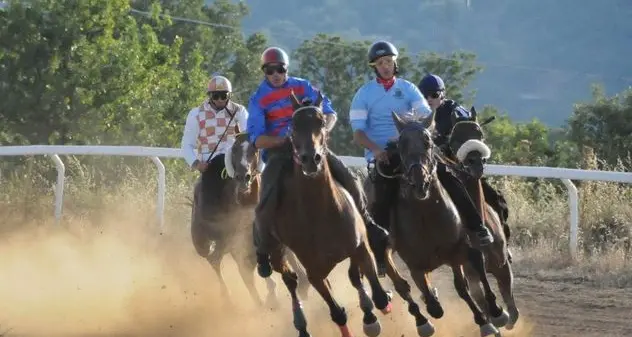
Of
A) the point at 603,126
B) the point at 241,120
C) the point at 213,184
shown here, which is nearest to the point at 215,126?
the point at 241,120

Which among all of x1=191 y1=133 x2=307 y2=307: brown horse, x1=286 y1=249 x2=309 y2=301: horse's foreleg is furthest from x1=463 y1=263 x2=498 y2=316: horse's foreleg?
x1=191 y1=133 x2=307 y2=307: brown horse

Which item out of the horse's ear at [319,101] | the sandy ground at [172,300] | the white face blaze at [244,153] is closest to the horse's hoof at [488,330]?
the sandy ground at [172,300]

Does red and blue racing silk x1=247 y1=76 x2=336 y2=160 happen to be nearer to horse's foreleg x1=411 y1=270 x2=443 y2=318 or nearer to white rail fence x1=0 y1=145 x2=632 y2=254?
horse's foreleg x1=411 y1=270 x2=443 y2=318

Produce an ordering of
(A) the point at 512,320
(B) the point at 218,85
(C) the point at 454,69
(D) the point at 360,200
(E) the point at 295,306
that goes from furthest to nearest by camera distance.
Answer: (C) the point at 454,69 < (B) the point at 218,85 < (A) the point at 512,320 < (D) the point at 360,200 < (E) the point at 295,306

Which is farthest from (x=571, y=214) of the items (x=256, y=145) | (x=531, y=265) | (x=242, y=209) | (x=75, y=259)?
(x=75, y=259)

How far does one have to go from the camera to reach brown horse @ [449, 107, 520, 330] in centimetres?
1012

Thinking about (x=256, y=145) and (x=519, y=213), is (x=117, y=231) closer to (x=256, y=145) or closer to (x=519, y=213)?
(x=519, y=213)

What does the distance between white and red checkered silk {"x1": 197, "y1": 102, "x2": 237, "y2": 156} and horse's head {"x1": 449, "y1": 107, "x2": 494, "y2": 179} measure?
10.5ft

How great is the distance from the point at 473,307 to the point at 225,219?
144 inches

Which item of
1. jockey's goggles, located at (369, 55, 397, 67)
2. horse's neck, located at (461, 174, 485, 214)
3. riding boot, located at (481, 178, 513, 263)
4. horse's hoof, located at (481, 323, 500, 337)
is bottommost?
horse's hoof, located at (481, 323, 500, 337)

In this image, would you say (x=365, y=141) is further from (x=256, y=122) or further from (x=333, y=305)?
(x=333, y=305)

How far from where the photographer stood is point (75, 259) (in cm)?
1572

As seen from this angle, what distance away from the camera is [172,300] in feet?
42.8

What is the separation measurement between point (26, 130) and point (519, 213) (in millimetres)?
24605
